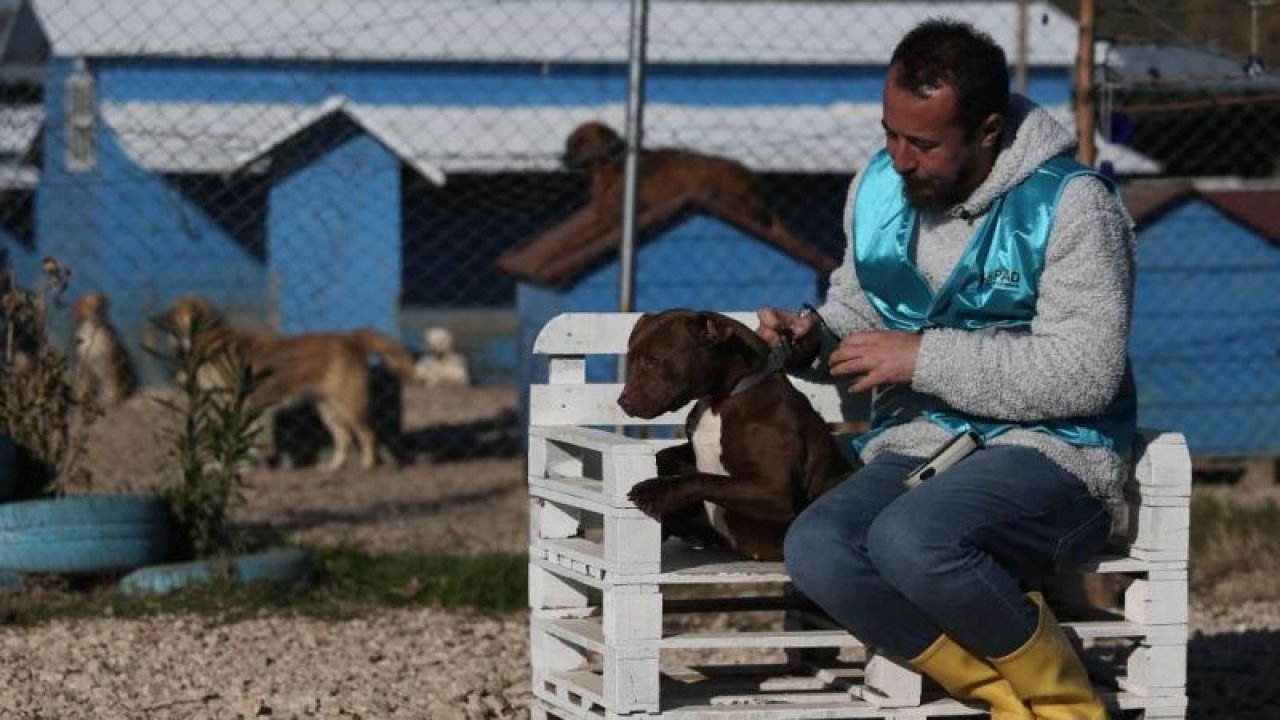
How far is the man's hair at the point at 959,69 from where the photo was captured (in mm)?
3672

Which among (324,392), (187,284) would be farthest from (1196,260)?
(187,284)

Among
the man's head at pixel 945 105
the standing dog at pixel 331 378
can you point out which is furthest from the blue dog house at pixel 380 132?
the man's head at pixel 945 105

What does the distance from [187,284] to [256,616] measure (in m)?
8.36

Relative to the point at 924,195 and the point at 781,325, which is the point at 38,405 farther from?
the point at 924,195

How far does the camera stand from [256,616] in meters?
5.83

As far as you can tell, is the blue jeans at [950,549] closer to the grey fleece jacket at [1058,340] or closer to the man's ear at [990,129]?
the grey fleece jacket at [1058,340]

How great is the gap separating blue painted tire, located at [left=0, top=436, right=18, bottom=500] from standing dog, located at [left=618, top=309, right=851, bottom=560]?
8.82 feet

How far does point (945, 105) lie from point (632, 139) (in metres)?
3.34

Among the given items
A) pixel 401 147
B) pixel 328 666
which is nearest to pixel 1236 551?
pixel 328 666

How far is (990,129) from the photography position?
3.75 meters

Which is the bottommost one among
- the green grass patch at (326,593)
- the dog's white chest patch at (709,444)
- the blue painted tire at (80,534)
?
the green grass patch at (326,593)

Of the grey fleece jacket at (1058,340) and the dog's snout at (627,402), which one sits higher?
the grey fleece jacket at (1058,340)

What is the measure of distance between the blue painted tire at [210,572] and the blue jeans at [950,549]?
2.75 meters

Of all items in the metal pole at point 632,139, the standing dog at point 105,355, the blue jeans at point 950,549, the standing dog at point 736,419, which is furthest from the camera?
the standing dog at point 105,355
